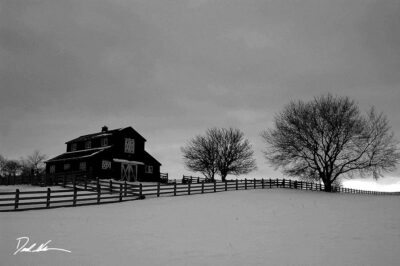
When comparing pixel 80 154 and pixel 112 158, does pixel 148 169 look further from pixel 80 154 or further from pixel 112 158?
pixel 80 154

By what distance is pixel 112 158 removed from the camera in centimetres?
4584

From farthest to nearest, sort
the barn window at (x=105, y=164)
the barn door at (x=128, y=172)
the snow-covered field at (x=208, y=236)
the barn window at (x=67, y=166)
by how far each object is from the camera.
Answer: the barn window at (x=67, y=166)
the barn door at (x=128, y=172)
the barn window at (x=105, y=164)
the snow-covered field at (x=208, y=236)

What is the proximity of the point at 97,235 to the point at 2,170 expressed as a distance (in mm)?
106641

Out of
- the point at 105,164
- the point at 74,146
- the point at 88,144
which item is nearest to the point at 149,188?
the point at 105,164

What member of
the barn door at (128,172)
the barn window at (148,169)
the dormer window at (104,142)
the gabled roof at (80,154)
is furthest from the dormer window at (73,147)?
the barn window at (148,169)

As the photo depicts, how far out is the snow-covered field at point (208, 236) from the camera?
9672mm

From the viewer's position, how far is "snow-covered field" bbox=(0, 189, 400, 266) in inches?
381

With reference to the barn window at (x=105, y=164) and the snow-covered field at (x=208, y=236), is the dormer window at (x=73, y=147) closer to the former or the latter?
the barn window at (x=105, y=164)

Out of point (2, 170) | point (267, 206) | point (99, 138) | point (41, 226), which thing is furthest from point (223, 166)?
point (2, 170)

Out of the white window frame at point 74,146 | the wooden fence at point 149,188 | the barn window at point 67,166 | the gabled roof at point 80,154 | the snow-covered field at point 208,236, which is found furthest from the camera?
the white window frame at point 74,146

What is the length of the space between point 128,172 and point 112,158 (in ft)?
9.85

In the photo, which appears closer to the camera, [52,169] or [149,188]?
[149,188]

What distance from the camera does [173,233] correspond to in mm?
13172
